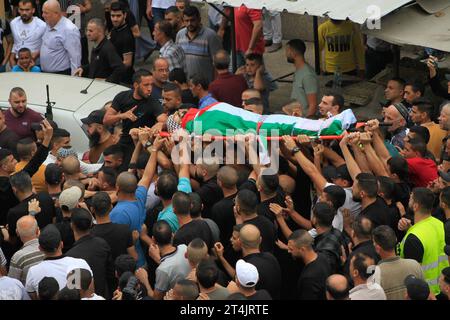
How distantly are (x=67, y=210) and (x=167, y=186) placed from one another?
90cm

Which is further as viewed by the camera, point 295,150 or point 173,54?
point 173,54

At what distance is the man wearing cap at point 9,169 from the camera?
10.9 meters

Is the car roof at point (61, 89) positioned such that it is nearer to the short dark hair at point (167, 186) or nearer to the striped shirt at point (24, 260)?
the short dark hair at point (167, 186)

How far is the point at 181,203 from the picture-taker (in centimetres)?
974

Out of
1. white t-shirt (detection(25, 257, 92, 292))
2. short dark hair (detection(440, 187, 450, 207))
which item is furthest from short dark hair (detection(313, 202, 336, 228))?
white t-shirt (detection(25, 257, 92, 292))

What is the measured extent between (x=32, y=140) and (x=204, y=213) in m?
2.01

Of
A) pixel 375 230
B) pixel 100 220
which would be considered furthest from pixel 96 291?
pixel 375 230

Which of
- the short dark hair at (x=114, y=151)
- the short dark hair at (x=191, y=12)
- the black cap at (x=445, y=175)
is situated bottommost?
the short dark hair at (x=114, y=151)

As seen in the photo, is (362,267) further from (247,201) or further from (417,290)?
(247,201)

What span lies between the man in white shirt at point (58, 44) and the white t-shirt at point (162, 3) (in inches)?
71.0

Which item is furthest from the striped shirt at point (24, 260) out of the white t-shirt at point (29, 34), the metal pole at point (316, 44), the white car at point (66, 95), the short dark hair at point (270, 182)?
the metal pole at point (316, 44)

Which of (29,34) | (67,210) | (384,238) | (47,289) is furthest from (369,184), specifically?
(29,34)

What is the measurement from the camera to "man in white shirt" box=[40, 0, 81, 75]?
1478 cm

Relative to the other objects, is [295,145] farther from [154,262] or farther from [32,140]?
[32,140]
